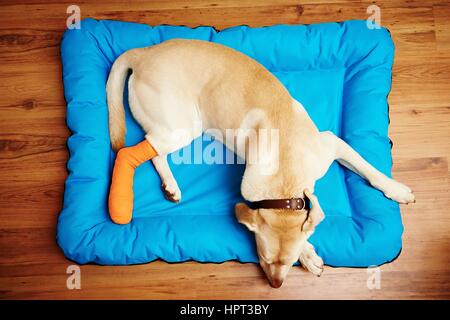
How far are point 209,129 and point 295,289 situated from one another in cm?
114

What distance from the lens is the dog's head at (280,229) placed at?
2.11m

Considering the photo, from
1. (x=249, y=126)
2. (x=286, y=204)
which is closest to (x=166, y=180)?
(x=249, y=126)

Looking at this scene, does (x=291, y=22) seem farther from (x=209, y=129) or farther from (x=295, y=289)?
(x=295, y=289)

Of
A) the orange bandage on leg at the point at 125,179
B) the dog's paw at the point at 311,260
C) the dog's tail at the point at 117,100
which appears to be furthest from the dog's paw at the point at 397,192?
the dog's tail at the point at 117,100

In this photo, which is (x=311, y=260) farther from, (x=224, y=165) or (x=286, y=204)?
(x=224, y=165)

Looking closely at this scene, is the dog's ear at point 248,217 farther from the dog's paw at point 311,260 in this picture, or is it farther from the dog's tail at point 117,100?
the dog's tail at point 117,100

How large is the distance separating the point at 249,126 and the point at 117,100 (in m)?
0.95

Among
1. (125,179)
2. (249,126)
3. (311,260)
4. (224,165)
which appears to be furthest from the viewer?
(224,165)

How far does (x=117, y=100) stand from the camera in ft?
8.85

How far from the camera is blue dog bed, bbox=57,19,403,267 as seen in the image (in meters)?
2.47

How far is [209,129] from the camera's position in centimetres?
263

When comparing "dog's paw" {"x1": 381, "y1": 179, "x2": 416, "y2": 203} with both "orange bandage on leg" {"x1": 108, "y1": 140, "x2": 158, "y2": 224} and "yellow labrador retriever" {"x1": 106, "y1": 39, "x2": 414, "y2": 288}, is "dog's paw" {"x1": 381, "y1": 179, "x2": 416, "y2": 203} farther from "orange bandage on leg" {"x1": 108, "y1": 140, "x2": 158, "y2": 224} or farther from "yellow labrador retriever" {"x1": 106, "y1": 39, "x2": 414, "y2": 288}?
"orange bandage on leg" {"x1": 108, "y1": 140, "x2": 158, "y2": 224}

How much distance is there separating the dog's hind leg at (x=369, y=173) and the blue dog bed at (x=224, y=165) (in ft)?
0.16

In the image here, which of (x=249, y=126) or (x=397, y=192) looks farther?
(x=397, y=192)
